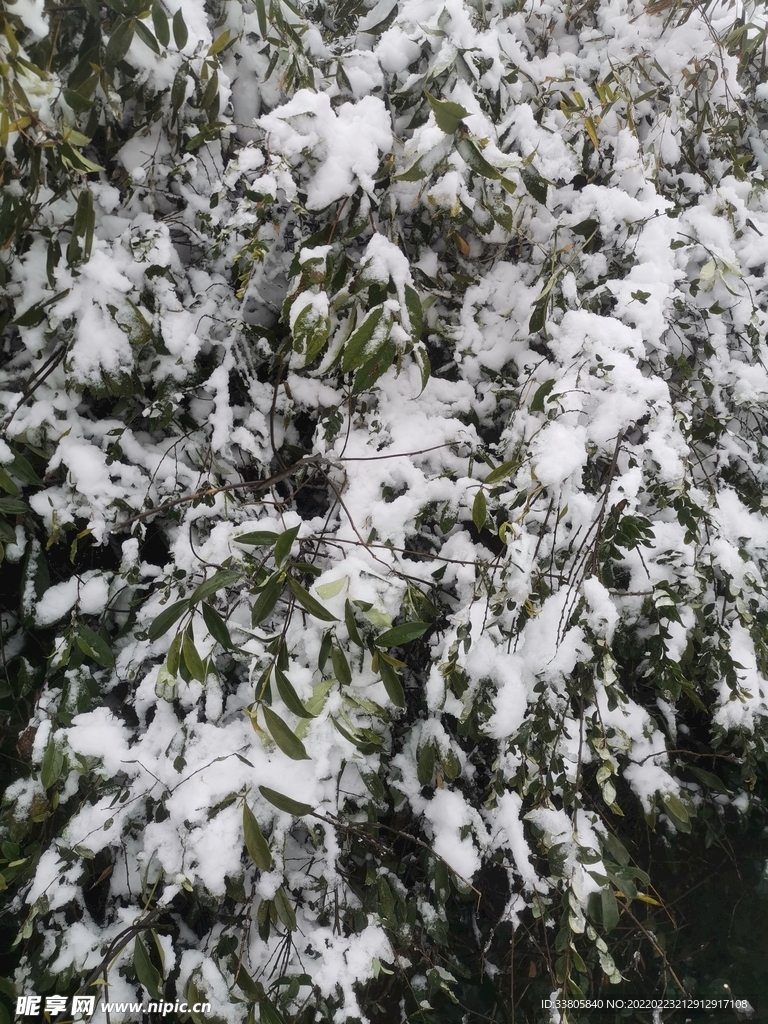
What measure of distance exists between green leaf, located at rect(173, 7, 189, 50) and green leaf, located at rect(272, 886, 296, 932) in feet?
4.53

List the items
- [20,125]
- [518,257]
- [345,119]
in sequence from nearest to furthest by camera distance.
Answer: [20,125] < [345,119] < [518,257]

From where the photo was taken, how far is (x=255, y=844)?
837mm

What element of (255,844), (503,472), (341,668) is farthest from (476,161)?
(255,844)

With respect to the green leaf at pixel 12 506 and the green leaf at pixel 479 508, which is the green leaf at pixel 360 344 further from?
the green leaf at pixel 12 506

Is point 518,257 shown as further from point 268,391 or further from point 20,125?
point 20,125

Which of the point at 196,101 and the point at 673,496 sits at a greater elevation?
the point at 196,101

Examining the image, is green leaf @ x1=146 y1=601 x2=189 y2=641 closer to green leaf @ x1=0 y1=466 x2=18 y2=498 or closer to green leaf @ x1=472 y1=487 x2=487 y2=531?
green leaf @ x1=0 y1=466 x2=18 y2=498

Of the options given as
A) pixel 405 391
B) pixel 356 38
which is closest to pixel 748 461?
pixel 405 391

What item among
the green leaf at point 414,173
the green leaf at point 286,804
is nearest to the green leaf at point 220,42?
the green leaf at point 414,173

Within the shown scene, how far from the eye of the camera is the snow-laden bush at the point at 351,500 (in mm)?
970

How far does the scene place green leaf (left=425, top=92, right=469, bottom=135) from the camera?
88 centimetres

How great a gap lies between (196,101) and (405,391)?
0.66 meters

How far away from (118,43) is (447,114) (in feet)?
1.77

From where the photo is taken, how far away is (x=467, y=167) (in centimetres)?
103
